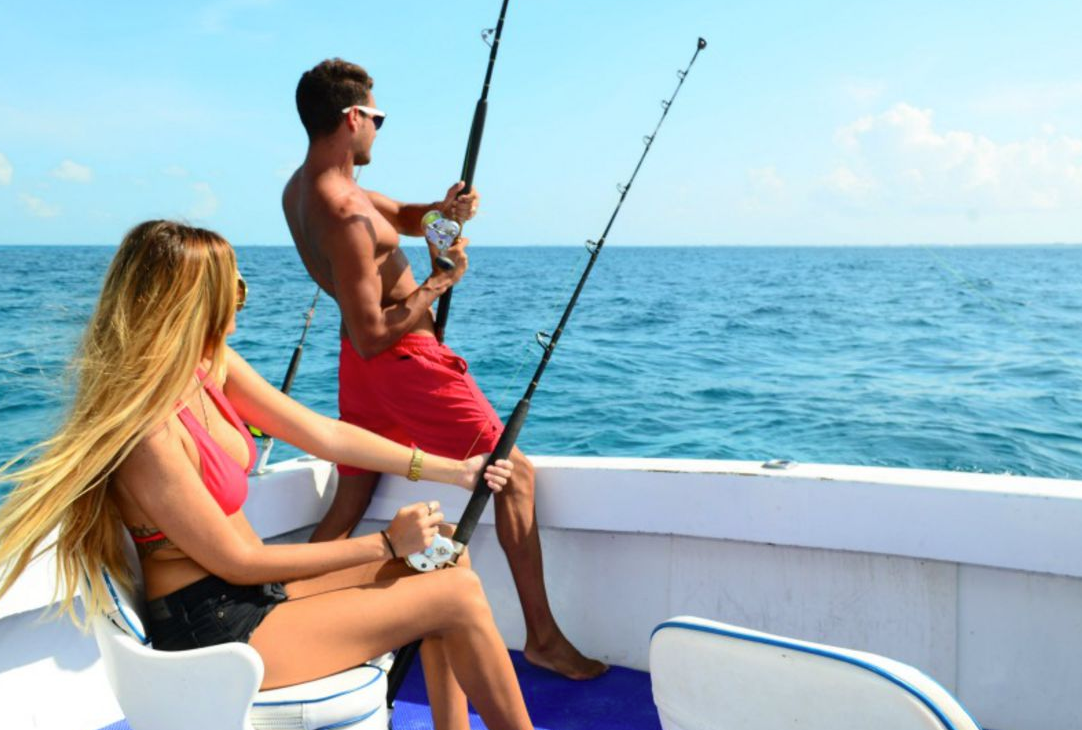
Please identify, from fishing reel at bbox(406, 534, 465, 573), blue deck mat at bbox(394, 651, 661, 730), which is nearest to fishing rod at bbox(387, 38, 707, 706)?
fishing reel at bbox(406, 534, 465, 573)

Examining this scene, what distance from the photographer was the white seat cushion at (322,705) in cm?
155

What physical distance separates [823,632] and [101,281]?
1691mm

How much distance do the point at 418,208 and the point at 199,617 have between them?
1477 mm

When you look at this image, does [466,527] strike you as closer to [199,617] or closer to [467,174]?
[199,617]

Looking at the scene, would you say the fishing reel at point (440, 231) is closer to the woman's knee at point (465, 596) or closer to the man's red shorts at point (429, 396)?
the man's red shorts at point (429, 396)

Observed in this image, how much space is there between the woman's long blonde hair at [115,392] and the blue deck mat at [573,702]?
3.47ft

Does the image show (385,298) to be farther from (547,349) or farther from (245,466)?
(245,466)

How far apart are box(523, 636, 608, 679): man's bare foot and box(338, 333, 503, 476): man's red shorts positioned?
1.69 ft

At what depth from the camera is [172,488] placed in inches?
60.6

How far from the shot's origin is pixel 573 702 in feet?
8.15

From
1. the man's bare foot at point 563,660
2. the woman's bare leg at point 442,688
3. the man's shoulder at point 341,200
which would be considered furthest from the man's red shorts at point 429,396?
the woman's bare leg at point 442,688

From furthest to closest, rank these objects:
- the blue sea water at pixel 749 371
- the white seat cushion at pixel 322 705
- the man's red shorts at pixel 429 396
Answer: the blue sea water at pixel 749 371
the man's red shorts at pixel 429 396
the white seat cushion at pixel 322 705

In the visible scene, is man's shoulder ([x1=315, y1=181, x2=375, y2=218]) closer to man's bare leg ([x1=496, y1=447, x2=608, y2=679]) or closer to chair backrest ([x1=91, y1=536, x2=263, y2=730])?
man's bare leg ([x1=496, y1=447, x2=608, y2=679])

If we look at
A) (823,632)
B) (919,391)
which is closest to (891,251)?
(919,391)
